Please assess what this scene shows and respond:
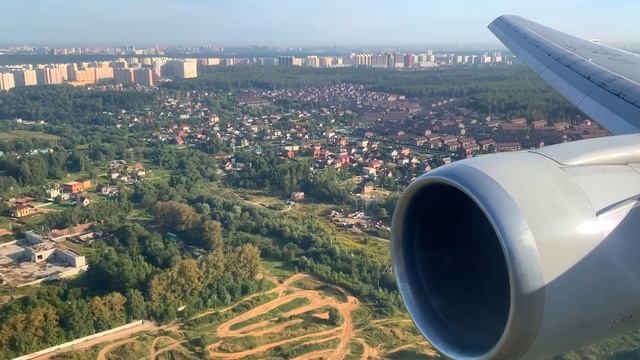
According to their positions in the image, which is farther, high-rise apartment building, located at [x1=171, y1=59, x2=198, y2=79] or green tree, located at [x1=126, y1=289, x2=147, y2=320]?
high-rise apartment building, located at [x1=171, y1=59, x2=198, y2=79]

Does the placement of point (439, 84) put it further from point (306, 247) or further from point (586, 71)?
point (586, 71)

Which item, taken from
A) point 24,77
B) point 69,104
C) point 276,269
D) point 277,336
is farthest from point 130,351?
point 24,77

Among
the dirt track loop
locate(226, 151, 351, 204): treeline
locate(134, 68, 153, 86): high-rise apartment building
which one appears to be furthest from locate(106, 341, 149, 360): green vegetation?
locate(134, 68, 153, 86): high-rise apartment building

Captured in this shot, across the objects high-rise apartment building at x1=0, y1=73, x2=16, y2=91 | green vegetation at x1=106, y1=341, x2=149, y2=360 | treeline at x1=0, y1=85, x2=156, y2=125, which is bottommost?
green vegetation at x1=106, y1=341, x2=149, y2=360

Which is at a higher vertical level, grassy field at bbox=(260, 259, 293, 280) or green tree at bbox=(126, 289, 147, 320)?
green tree at bbox=(126, 289, 147, 320)

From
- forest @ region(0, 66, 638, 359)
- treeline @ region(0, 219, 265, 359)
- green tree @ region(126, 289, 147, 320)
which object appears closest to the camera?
treeline @ region(0, 219, 265, 359)

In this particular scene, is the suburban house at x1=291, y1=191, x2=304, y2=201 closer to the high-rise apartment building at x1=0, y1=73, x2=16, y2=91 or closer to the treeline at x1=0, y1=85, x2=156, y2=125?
the treeline at x1=0, y1=85, x2=156, y2=125
